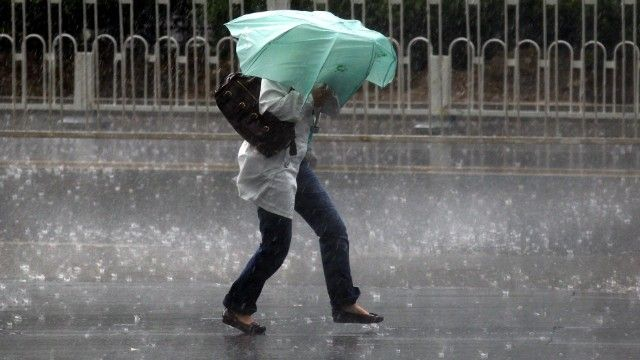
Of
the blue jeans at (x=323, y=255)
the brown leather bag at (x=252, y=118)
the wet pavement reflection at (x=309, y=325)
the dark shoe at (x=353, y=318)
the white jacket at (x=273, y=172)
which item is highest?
the brown leather bag at (x=252, y=118)

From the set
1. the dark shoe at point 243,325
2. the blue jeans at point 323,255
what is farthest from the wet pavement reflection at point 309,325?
the blue jeans at point 323,255

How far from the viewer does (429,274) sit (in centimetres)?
867

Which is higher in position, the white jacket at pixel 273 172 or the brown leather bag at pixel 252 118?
the brown leather bag at pixel 252 118

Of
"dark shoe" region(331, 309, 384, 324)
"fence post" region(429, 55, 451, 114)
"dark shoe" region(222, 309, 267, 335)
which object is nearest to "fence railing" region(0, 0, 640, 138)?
"fence post" region(429, 55, 451, 114)

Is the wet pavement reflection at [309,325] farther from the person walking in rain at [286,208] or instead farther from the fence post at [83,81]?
the fence post at [83,81]

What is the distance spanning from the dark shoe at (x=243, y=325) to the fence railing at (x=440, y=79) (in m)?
9.81

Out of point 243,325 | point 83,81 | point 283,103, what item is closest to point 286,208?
point 283,103

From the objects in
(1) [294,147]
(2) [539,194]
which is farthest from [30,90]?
(1) [294,147]

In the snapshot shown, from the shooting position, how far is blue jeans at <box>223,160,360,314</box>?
6.98 m

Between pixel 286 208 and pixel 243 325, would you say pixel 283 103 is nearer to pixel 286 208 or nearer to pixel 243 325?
pixel 286 208

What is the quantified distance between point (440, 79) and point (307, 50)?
10.8m

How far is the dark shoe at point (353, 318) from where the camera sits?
23.0 ft

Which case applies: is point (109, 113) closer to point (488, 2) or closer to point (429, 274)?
point (488, 2)

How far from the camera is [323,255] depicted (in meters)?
7.10
